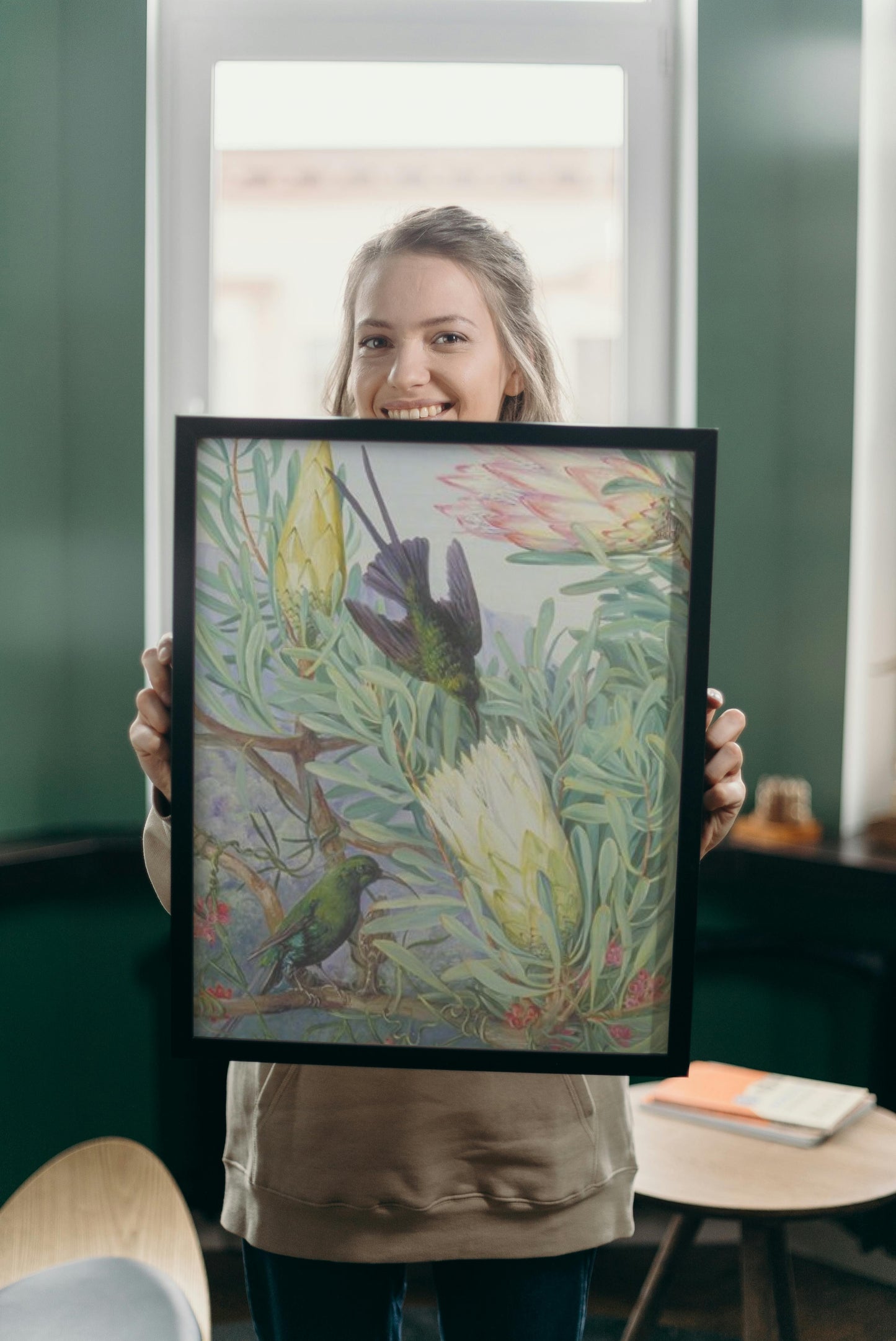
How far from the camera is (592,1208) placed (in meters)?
0.98

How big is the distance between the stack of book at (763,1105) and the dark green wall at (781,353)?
74cm

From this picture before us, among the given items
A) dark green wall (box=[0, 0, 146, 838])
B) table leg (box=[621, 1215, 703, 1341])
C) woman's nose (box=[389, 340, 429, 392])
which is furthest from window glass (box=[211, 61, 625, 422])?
table leg (box=[621, 1215, 703, 1341])

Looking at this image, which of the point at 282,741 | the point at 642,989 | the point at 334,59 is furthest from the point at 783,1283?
the point at 334,59

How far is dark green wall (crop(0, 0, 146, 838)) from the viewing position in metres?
2.27

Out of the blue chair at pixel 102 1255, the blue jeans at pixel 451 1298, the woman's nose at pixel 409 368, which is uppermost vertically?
the woman's nose at pixel 409 368

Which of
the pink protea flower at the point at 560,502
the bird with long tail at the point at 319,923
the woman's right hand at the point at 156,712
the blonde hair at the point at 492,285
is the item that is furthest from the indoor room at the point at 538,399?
the bird with long tail at the point at 319,923

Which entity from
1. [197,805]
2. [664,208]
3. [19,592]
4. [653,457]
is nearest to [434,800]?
[197,805]

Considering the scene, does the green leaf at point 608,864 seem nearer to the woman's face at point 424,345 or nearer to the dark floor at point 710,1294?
the woman's face at point 424,345

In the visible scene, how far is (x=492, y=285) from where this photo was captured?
43.5 inches

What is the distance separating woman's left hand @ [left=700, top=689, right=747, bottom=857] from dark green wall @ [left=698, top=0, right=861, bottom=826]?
1540 millimetres

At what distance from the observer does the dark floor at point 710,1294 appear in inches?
84.5

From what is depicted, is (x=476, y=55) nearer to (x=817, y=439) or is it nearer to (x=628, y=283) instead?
(x=628, y=283)

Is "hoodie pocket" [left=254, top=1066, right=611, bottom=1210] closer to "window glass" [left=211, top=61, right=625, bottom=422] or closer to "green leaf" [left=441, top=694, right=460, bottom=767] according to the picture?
"green leaf" [left=441, top=694, right=460, bottom=767]

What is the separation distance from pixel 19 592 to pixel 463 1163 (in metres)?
1.65
